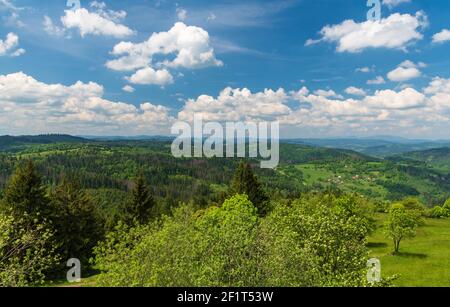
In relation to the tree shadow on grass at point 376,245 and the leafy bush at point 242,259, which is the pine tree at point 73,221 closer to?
the leafy bush at point 242,259

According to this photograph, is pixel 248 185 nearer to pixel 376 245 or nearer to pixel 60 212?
pixel 376 245

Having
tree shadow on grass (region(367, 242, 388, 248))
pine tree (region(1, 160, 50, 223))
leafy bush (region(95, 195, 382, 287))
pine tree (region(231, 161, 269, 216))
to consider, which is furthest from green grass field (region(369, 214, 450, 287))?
pine tree (region(1, 160, 50, 223))

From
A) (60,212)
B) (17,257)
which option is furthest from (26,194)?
(17,257)

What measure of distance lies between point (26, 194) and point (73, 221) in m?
9.63

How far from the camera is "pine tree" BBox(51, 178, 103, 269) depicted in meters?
58.4

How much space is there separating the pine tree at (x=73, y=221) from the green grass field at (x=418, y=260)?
167ft

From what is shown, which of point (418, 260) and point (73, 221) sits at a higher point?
point (73, 221)

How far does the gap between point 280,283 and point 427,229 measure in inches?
3784

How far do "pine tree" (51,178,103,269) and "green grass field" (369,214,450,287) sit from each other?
51016 mm

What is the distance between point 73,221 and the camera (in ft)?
199

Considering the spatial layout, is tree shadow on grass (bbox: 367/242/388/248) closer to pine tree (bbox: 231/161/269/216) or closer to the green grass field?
the green grass field
